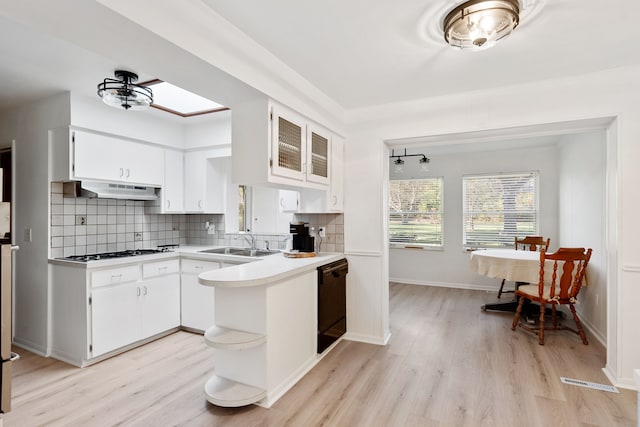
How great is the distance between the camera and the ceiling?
5.72ft

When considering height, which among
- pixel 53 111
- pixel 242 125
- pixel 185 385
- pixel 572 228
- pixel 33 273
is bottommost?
pixel 185 385

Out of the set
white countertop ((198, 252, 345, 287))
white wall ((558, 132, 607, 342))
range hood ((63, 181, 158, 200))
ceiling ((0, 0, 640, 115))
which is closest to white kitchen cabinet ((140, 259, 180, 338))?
range hood ((63, 181, 158, 200))

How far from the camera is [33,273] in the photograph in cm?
332

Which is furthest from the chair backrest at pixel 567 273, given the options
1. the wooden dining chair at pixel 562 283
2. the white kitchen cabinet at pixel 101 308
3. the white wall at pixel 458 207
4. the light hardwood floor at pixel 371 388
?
the white kitchen cabinet at pixel 101 308

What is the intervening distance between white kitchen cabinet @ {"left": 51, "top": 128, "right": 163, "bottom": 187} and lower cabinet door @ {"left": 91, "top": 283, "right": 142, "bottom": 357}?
109 cm

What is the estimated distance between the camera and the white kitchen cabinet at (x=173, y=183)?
4055mm

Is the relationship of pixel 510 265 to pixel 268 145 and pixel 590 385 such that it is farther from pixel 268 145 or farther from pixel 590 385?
pixel 268 145

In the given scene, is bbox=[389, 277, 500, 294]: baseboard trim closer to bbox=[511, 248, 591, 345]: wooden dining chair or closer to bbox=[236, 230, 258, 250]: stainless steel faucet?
bbox=[511, 248, 591, 345]: wooden dining chair

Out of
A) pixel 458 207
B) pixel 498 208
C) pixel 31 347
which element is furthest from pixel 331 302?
pixel 498 208

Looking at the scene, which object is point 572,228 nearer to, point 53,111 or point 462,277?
point 462,277

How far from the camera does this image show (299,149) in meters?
2.87

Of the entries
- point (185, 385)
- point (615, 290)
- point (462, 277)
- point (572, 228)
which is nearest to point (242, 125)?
point (185, 385)

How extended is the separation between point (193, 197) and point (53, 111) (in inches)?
62.3

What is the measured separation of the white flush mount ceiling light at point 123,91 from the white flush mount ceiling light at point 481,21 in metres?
2.27
